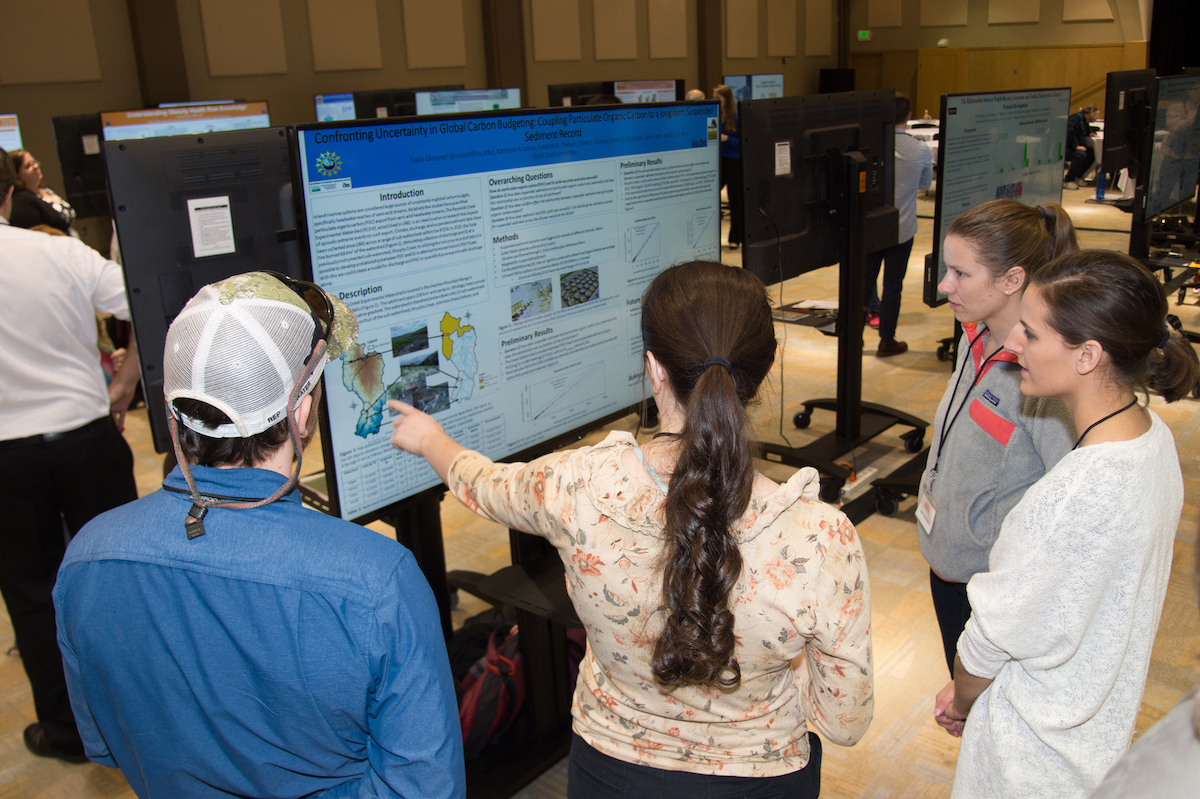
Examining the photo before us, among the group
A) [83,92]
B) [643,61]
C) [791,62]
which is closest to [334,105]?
[83,92]

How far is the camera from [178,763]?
3.14 feet

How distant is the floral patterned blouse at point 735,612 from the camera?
1.09 m

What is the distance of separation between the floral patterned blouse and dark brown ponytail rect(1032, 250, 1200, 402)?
492 millimetres

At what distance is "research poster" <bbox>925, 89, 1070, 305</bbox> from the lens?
10.8 ft

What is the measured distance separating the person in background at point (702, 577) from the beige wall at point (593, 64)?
9777mm

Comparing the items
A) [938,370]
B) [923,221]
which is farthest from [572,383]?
[923,221]

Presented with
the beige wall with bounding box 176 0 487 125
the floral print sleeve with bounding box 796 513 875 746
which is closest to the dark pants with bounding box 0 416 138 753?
the floral print sleeve with bounding box 796 513 875 746

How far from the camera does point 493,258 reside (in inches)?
67.1

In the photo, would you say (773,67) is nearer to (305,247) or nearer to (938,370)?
(938,370)

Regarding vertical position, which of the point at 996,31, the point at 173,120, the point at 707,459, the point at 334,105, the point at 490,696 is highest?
the point at 996,31

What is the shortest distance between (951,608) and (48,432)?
2.24 metres

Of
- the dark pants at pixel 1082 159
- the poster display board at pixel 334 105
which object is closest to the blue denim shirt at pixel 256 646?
the poster display board at pixel 334 105

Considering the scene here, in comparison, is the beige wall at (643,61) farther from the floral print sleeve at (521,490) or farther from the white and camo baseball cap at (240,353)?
the white and camo baseball cap at (240,353)

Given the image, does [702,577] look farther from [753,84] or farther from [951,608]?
[753,84]
